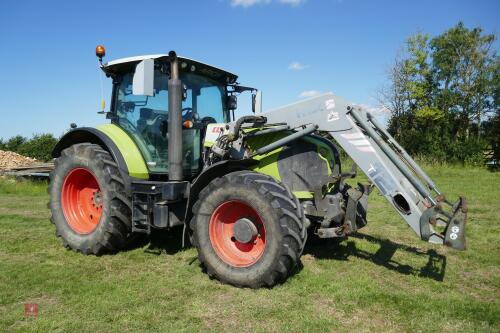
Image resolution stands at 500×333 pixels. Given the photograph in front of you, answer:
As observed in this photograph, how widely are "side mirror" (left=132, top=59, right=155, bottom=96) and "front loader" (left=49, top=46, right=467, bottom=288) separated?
0.04 feet

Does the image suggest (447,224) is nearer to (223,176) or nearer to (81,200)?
(223,176)

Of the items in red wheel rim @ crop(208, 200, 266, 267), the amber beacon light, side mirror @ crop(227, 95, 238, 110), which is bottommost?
red wheel rim @ crop(208, 200, 266, 267)

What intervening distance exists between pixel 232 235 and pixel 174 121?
1506 mm

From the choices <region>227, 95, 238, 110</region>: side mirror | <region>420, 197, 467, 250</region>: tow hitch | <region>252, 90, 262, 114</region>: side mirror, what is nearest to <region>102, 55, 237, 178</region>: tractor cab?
<region>227, 95, 238, 110</region>: side mirror

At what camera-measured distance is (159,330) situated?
339 cm

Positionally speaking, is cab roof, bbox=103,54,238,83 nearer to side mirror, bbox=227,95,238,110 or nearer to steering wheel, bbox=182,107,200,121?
side mirror, bbox=227,95,238,110

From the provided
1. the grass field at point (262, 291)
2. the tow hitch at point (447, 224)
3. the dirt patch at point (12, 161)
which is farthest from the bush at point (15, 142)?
the tow hitch at point (447, 224)

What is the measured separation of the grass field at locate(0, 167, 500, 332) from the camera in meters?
3.50

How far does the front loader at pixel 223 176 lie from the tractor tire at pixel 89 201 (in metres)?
0.02

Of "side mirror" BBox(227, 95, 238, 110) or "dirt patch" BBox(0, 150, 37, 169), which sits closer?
"side mirror" BBox(227, 95, 238, 110)

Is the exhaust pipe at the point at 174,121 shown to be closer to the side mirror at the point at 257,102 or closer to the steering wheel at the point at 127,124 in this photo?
the steering wheel at the point at 127,124

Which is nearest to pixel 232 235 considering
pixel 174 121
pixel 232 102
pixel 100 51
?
pixel 174 121

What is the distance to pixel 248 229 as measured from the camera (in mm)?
4453

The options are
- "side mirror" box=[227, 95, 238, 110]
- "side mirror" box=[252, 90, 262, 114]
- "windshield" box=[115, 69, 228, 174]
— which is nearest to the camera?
"windshield" box=[115, 69, 228, 174]
